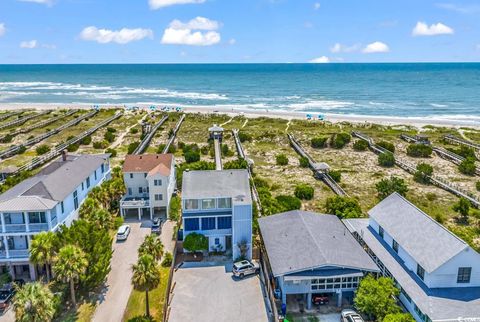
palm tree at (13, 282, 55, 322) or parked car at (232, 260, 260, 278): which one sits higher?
palm tree at (13, 282, 55, 322)

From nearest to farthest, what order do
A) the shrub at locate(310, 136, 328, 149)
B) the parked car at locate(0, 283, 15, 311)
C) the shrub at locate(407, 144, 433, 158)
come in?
the parked car at locate(0, 283, 15, 311) < the shrub at locate(407, 144, 433, 158) < the shrub at locate(310, 136, 328, 149)

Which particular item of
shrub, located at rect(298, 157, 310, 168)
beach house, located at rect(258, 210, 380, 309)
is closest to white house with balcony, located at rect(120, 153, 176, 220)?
beach house, located at rect(258, 210, 380, 309)

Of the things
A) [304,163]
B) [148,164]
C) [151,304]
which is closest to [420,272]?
[151,304]

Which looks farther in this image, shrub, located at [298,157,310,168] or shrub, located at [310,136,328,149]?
shrub, located at [310,136,328,149]

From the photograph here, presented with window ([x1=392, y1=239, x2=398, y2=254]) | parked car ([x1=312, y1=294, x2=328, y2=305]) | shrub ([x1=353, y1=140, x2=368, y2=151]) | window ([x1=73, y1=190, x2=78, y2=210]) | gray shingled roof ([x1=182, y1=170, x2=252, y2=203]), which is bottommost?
parked car ([x1=312, y1=294, x2=328, y2=305])

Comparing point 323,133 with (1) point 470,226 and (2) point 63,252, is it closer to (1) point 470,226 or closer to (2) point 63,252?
(1) point 470,226

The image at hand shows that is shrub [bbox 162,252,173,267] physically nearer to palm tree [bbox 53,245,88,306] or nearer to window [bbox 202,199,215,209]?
window [bbox 202,199,215,209]

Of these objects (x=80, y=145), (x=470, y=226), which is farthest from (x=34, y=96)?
(x=470, y=226)

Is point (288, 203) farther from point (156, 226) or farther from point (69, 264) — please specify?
point (69, 264)
